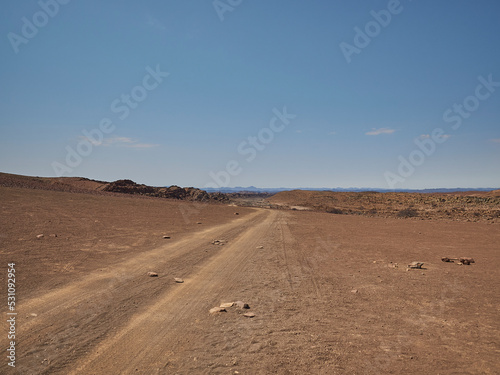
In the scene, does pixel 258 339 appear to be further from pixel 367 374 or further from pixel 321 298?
pixel 321 298

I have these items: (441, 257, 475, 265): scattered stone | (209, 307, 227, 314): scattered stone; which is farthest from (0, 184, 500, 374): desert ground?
(441, 257, 475, 265): scattered stone

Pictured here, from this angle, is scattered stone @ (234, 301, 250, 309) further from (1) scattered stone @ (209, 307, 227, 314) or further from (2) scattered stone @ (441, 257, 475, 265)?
(2) scattered stone @ (441, 257, 475, 265)

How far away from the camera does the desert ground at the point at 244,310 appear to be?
14.6 ft

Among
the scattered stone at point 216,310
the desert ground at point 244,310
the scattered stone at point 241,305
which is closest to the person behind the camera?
the desert ground at point 244,310

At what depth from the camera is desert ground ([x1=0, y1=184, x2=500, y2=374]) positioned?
14.6 ft

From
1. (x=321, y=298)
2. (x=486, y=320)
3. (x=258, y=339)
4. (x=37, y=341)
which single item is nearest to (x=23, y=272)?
(x=37, y=341)

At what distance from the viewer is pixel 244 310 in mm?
6477

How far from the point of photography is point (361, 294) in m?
7.74

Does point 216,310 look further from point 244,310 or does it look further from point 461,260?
point 461,260

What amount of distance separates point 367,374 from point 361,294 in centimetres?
377


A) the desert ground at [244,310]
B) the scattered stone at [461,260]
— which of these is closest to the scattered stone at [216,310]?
the desert ground at [244,310]

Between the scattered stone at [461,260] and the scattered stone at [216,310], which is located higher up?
the scattered stone at [216,310]

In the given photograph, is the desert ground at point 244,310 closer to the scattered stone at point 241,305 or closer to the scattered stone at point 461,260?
the scattered stone at point 241,305

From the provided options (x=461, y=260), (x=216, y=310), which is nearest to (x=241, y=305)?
(x=216, y=310)
